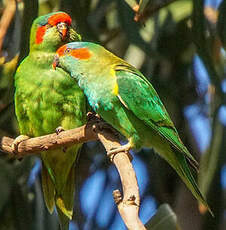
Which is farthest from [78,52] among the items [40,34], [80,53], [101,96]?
[40,34]

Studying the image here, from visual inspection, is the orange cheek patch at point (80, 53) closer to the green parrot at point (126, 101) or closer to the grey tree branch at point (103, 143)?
the green parrot at point (126, 101)

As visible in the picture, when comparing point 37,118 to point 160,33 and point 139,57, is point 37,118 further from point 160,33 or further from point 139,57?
point 160,33

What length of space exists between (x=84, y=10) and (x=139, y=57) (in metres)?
0.35

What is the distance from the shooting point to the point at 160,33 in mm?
3449

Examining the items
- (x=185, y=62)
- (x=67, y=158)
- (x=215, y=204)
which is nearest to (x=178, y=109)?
(x=185, y=62)

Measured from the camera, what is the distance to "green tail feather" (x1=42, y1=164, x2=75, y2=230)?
2.90m

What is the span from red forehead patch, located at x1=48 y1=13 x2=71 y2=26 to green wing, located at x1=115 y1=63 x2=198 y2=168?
401mm

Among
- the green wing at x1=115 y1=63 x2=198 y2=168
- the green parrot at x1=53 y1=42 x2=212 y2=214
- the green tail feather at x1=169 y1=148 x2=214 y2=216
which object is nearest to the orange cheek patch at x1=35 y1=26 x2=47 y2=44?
the green parrot at x1=53 y1=42 x2=212 y2=214

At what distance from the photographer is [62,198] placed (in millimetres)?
2947

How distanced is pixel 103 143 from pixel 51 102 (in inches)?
24.6

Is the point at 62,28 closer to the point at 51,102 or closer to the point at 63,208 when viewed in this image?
the point at 51,102

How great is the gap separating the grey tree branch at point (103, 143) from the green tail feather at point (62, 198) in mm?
393

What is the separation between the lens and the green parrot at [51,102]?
2.84 m

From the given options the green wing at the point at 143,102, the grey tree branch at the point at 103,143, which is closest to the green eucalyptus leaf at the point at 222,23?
the green wing at the point at 143,102
